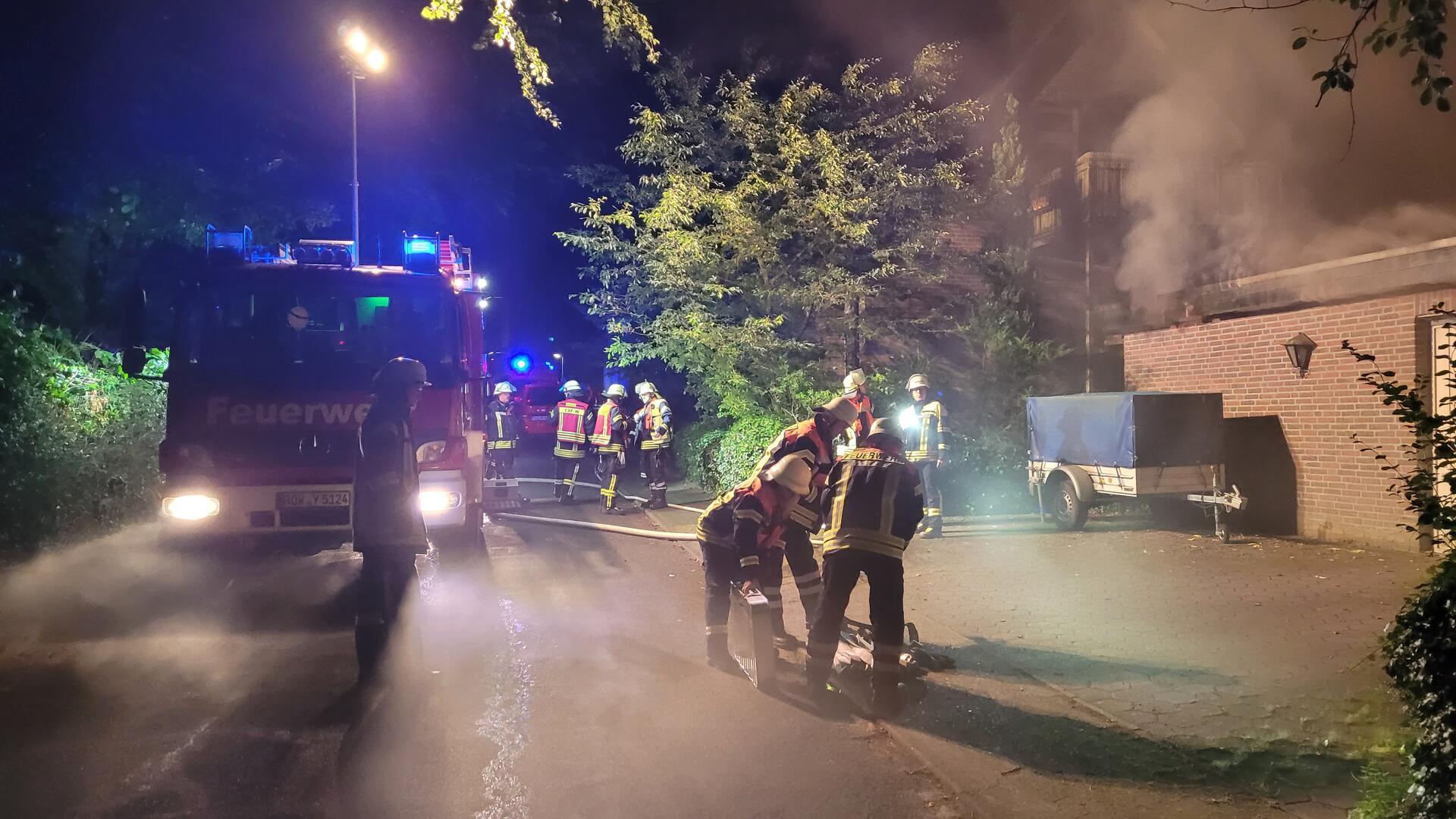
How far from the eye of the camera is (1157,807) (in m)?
3.57

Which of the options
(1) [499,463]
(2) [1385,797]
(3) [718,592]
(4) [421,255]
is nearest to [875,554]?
(3) [718,592]

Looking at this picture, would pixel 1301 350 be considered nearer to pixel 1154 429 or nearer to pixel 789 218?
pixel 1154 429

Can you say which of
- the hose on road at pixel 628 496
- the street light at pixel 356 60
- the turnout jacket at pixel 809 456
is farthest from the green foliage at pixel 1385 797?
the street light at pixel 356 60

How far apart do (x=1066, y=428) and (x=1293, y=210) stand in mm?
6488

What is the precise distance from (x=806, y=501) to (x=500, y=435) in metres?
9.01

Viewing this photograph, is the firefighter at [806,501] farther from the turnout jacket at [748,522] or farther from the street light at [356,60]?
the street light at [356,60]

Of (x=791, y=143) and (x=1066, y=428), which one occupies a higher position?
(x=791, y=143)

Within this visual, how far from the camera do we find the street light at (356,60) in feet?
34.2

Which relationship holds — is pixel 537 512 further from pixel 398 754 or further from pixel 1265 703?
pixel 1265 703

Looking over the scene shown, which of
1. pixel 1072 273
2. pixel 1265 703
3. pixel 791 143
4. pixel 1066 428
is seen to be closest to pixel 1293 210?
pixel 1072 273

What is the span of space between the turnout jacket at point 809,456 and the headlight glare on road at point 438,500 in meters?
2.94

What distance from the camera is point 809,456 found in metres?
5.12

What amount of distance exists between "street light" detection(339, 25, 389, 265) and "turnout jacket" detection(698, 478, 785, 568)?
623cm

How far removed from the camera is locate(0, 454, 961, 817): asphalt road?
3809mm
